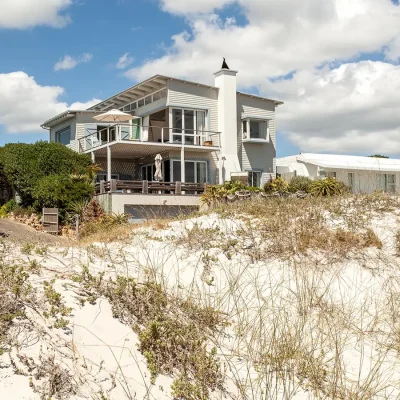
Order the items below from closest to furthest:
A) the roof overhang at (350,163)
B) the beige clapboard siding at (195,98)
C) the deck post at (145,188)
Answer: the deck post at (145,188), the beige clapboard siding at (195,98), the roof overhang at (350,163)

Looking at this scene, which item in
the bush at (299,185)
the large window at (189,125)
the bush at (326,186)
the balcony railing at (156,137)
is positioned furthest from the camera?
the large window at (189,125)

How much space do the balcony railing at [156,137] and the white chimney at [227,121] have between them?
65 centimetres

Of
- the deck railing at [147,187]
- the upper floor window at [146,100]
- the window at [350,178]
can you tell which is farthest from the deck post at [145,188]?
the window at [350,178]

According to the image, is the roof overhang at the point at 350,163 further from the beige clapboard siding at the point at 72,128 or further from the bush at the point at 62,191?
the bush at the point at 62,191

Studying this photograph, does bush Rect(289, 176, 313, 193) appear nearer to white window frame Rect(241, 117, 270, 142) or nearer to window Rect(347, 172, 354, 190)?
white window frame Rect(241, 117, 270, 142)

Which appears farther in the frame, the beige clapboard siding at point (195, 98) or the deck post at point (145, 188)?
the beige clapboard siding at point (195, 98)

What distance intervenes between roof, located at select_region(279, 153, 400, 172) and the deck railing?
36.6 feet

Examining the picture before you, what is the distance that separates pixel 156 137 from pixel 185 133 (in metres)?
1.65

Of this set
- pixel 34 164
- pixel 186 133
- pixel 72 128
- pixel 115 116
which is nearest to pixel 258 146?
pixel 186 133

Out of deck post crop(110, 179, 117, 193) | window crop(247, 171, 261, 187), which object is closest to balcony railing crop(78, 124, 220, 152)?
window crop(247, 171, 261, 187)

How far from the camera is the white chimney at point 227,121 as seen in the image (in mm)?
31109

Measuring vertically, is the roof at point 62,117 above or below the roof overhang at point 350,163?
above

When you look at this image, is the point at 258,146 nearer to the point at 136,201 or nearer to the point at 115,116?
the point at 115,116

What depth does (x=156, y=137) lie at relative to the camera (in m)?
30.1
